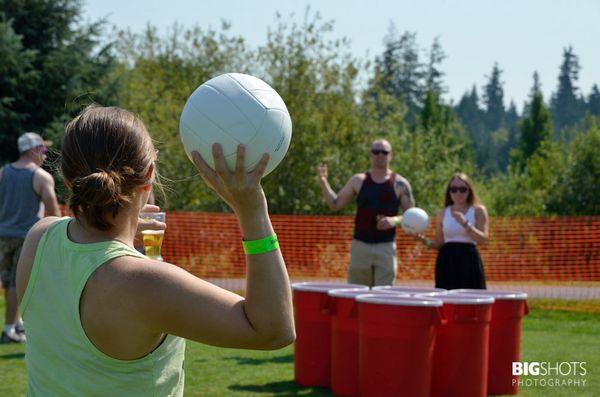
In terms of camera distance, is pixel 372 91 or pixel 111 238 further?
pixel 372 91

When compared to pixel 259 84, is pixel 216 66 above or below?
above

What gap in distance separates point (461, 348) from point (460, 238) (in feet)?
6.64

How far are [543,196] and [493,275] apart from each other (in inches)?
394

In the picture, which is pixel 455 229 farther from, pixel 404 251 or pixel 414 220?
pixel 404 251

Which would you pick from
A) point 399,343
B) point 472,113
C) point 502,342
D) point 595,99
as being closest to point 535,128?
point 502,342

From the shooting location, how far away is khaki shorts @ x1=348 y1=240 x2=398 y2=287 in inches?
344

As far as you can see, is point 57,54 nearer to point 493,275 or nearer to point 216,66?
point 216,66

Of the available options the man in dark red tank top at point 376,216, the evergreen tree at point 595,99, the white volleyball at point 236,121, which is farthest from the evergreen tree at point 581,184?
the evergreen tree at point 595,99

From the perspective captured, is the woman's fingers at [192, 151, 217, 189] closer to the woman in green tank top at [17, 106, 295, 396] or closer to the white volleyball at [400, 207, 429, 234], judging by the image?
the woman in green tank top at [17, 106, 295, 396]

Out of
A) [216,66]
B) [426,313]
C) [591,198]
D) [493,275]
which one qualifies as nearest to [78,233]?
[426,313]

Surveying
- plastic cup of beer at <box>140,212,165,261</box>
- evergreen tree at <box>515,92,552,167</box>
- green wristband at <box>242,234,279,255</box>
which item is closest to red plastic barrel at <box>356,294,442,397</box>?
plastic cup of beer at <box>140,212,165,261</box>

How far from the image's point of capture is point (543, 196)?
27.0m

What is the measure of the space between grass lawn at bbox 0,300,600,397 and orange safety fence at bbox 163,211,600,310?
20.8ft

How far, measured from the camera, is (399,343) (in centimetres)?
604
